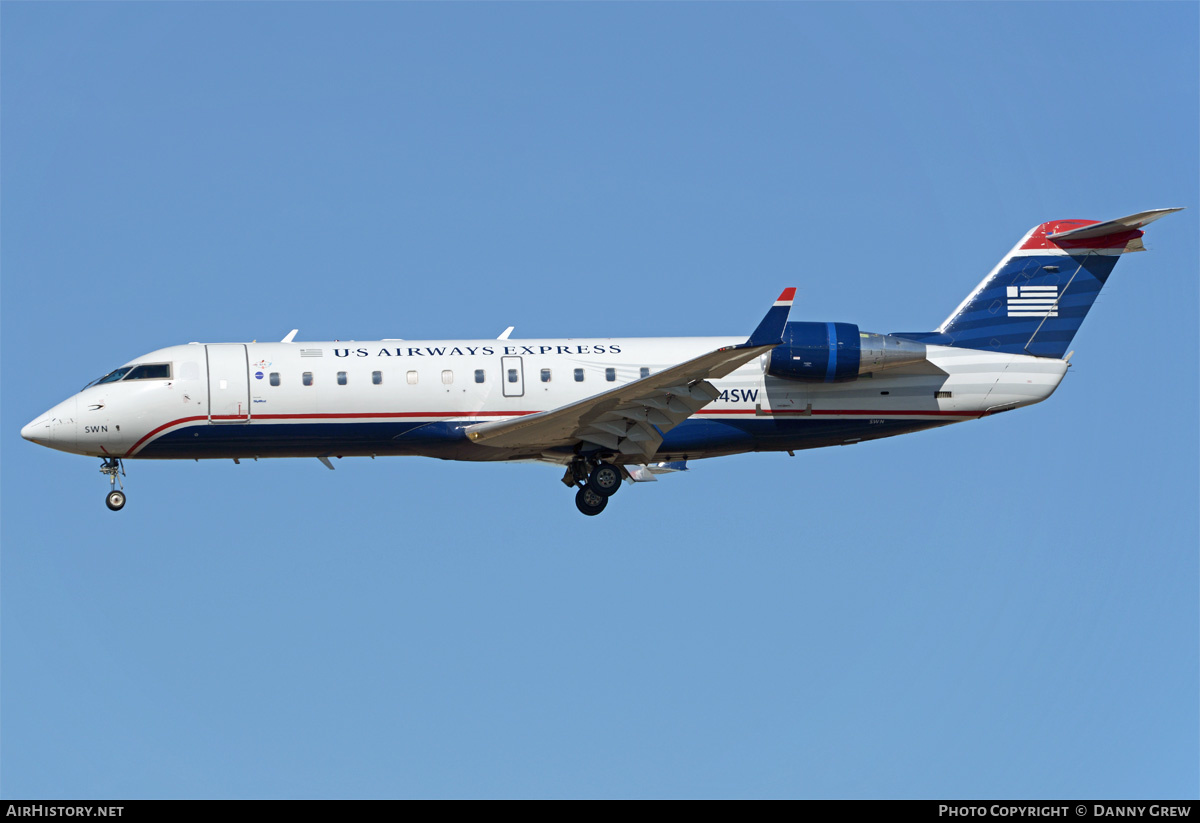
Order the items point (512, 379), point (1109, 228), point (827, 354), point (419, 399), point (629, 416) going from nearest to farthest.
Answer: point (629, 416) < point (827, 354) < point (419, 399) < point (512, 379) < point (1109, 228)

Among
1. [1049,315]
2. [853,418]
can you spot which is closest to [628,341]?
[853,418]

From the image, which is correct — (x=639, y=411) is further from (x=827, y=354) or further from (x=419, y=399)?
(x=419, y=399)

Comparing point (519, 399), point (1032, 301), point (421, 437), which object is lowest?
point (421, 437)

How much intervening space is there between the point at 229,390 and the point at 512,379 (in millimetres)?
5861

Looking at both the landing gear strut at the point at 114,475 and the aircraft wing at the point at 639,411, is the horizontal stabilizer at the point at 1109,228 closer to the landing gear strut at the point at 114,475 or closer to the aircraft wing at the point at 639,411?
the aircraft wing at the point at 639,411

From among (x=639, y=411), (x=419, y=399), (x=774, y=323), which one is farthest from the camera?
(x=419, y=399)

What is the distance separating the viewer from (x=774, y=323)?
97.0 feet

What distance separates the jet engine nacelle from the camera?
32.6 m

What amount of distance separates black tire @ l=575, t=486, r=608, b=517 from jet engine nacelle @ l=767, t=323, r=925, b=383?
4.44 m

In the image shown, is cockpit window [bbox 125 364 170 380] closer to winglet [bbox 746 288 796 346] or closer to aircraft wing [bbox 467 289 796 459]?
aircraft wing [bbox 467 289 796 459]

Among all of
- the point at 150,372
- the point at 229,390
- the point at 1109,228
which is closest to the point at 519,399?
the point at 229,390

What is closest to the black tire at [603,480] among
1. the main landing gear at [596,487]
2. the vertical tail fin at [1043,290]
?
the main landing gear at [596,487]

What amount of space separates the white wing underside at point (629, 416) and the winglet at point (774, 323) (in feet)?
1.06
